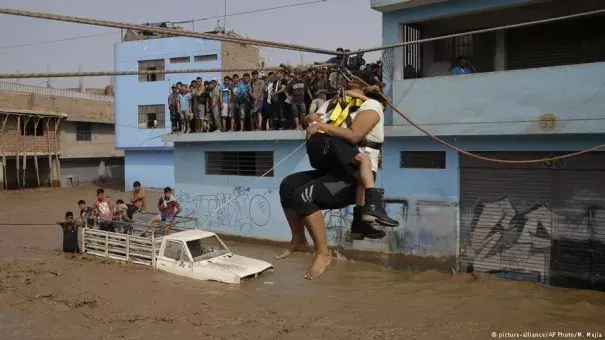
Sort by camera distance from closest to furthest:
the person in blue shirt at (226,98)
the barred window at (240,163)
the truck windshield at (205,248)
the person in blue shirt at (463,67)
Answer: the person in blue shirt at (463,67) → the truck windshield at (205,248) → the barred window at (240,163) → the person in blue shirt at (226,98)

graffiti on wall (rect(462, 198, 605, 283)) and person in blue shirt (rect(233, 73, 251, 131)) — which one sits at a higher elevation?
person in blue shirt (rect(233, 73, 251, 131))

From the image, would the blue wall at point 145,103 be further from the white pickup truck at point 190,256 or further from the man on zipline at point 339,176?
the man on zipline at point 339,176

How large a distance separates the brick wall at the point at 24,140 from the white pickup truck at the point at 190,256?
20335 mm

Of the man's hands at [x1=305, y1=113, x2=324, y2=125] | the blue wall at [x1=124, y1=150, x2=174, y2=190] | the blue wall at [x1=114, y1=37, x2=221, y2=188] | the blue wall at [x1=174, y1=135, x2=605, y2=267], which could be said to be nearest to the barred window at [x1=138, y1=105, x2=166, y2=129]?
the blue wall at [x1=114, y1=37, x2=221, y2=188]

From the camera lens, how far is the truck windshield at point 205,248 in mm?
12391

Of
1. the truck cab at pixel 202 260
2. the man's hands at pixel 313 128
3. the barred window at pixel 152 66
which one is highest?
the barred window at pixel 152 66

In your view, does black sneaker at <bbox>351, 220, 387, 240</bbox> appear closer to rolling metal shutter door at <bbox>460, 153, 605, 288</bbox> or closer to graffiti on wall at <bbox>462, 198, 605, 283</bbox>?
rolling metal shutter door at <bbox>460, 153, 605, 288</bbox>

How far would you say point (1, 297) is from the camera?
38.9 ft

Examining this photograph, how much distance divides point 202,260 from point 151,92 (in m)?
19.3

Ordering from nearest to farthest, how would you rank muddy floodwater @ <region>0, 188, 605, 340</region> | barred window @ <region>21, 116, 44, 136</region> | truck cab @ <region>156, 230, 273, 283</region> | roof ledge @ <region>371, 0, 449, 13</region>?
muddy floodwater @ <region>0, 188, 605, 340</region>
roof ledge @ <region>371, 0, 449, 13</region>
truck cab @ <region>156, 230, 273, 283</region>
barred window @ <region>21, 116, 44, 136</region>

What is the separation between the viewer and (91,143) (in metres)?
36.1

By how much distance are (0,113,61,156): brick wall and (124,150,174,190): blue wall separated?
5692mm

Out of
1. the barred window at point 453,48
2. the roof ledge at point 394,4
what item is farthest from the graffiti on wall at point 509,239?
the roof ledge at point 394,4

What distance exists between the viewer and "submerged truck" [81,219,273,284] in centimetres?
1192
